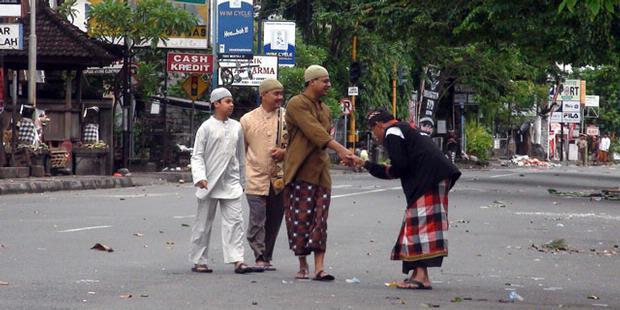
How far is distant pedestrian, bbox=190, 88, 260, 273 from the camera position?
13.3 meters

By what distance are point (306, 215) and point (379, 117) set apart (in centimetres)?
118

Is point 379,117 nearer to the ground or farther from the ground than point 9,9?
nearer to the ground

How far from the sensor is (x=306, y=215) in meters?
12.8

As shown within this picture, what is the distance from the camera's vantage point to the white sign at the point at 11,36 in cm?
3044

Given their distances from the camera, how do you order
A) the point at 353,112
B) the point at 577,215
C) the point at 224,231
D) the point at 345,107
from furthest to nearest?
the point at 353,112
the point at 345,107
the point at 577,215
the point at 224,231

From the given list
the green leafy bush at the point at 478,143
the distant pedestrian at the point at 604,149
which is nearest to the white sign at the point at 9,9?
the green leafy bush at the point at 478,143

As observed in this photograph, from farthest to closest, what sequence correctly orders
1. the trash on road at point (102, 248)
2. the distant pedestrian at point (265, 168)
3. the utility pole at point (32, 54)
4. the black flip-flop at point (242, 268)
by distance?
the utility pole at point (32, 54) < the trash on road at point (102, 248) < the distant pedestrian at point (265, 168) < the black flip-flop at point (242, 268)

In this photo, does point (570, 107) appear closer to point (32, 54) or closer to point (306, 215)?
point (32, 54)

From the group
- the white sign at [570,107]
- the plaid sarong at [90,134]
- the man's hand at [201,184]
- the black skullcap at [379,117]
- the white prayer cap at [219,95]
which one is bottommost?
the plaid sarong at [90,134]

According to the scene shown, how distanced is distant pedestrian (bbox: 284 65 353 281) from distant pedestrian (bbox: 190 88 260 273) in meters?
0.72

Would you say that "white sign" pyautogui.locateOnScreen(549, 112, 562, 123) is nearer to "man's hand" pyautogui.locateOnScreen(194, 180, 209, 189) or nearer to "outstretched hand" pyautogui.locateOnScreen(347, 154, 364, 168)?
"man's hand" pyautogui.locateOnScreen(194, 180, 209, 189)

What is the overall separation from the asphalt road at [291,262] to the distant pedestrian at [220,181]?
0.26 metres

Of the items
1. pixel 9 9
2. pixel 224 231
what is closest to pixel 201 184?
pixel 224 231

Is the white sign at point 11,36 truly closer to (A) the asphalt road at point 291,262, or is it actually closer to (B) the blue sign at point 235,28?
(A) the asphalt road at point 291,262
